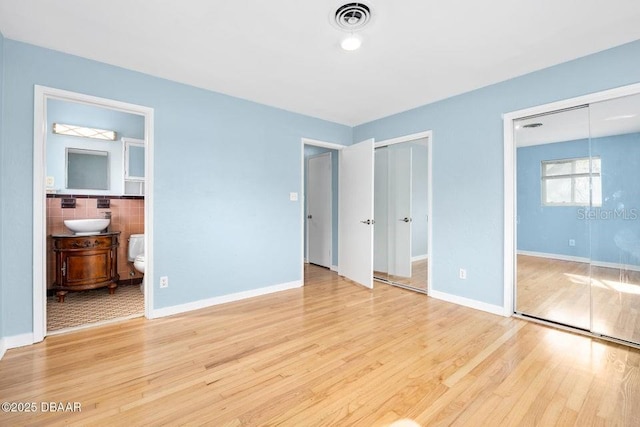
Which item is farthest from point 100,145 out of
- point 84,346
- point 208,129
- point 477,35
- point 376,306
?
point 477,35

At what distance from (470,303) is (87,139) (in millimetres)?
5259

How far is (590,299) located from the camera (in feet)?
8.42

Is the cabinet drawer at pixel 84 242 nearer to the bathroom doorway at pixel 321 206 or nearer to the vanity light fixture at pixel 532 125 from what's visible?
the bathroom doorway at pixel 321 206

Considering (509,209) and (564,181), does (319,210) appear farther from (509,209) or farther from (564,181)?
(564,181)

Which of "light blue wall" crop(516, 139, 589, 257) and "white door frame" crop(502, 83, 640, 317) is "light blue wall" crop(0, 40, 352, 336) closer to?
"white door frame" crop(502, 83, 640, 317)

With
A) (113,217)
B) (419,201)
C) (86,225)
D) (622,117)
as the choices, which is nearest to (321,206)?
(419,201)

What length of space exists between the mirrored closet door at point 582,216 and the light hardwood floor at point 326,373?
49 centimetres

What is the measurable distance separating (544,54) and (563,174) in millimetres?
2021

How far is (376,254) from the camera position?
4.84 m

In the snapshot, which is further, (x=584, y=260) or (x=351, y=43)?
(x=584, y=260)

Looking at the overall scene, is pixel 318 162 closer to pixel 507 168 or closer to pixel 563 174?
pixel 507 168

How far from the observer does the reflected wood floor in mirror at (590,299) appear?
2480 millimetres

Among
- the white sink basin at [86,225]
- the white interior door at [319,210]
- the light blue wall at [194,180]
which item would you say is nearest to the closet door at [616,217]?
the light blue wall at [194,180]

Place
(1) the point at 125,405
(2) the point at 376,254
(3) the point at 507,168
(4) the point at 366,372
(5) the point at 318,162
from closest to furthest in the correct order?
1. (1) the point at 125,405
2. (4) the point at 366,372
3. (3) the point at 507,168
4. (2) the point at 376,254
5. (5) the point at 318,162
